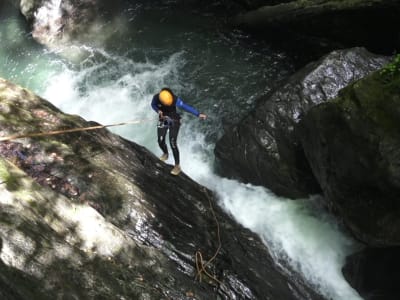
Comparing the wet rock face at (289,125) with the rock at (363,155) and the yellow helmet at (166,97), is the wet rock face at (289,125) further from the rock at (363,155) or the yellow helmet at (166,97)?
the yellow helmet at (166,97)

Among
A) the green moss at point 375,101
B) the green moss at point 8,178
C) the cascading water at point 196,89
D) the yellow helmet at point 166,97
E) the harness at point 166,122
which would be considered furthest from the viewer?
the cascading water at point 196,89

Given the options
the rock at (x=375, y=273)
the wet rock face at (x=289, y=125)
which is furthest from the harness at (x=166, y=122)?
the rock at (x=375, y=273)

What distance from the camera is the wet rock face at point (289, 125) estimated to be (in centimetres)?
762

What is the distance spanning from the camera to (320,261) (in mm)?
7363

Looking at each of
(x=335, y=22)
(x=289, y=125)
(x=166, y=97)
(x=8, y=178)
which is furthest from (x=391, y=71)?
(x=8, y=178)

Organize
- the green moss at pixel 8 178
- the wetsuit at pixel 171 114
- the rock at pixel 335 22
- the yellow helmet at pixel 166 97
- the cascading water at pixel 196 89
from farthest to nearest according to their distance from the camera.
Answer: the rock at pixel 335 22, the cascading water at pixel 196 89, the wetsuit at pixel 171 114, the yellow helmet at pixel 166 97, the green moss at pixel 8 178

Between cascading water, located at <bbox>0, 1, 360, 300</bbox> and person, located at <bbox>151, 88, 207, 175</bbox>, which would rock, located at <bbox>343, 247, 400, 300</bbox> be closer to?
cascading water, located at <bbox>0, 1, 360, 300</bbox>

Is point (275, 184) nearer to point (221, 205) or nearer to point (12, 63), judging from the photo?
point (221, 205)

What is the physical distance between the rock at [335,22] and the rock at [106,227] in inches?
226

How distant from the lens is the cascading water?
→ 24.7ft

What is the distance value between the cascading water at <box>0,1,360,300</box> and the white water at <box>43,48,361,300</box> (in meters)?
0.02

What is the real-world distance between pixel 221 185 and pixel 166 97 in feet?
9.37

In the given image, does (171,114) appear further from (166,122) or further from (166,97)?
(166,97)

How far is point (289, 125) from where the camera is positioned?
765 centimetres
